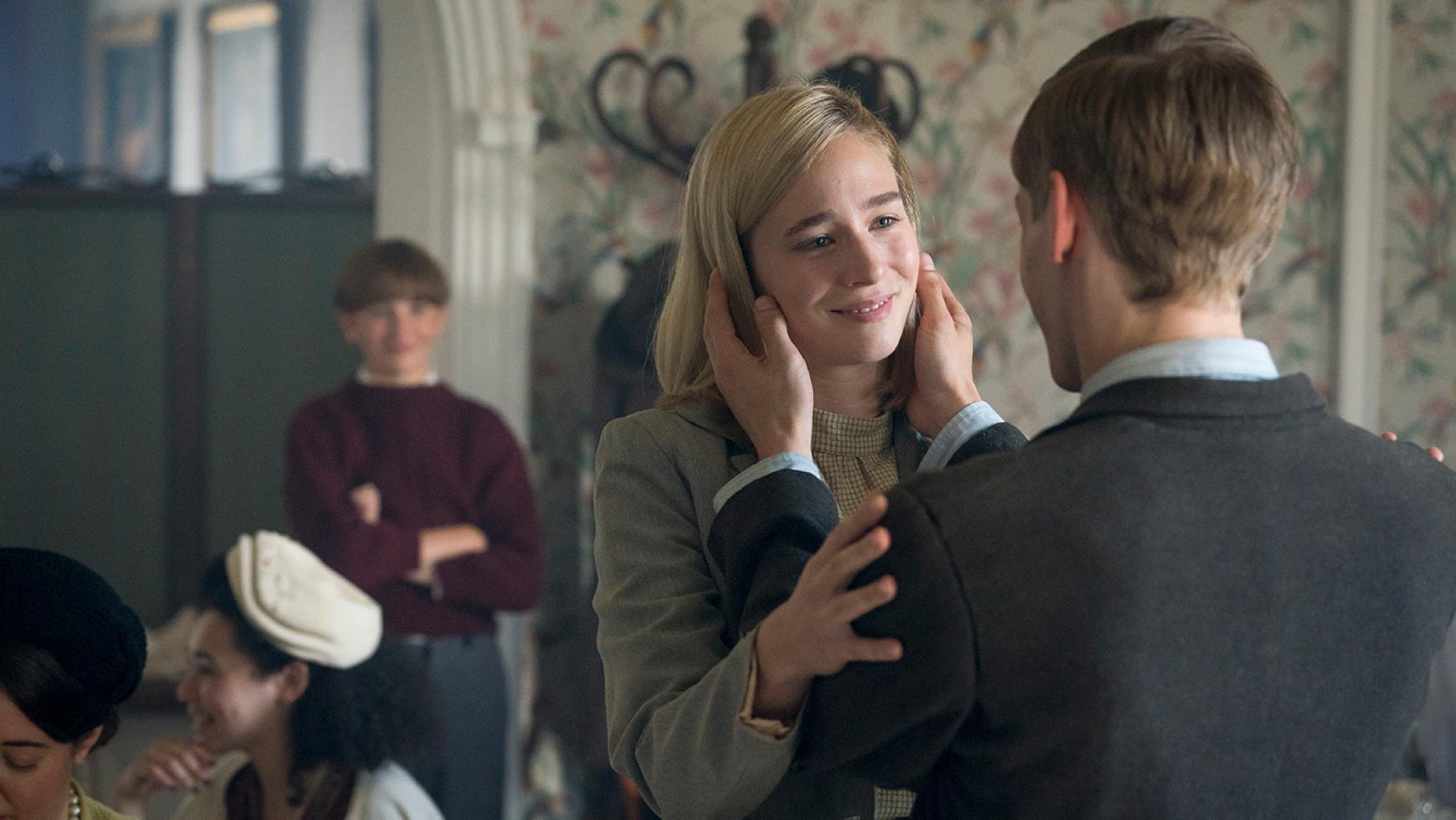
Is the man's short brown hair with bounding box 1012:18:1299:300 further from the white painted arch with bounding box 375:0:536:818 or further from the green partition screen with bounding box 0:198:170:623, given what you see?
the green partition screen with bounding box 0:198:170:623

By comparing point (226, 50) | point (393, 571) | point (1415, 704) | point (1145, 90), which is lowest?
point (393, 571)

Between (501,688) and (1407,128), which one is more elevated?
(1407,128)

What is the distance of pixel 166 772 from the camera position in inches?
82.3

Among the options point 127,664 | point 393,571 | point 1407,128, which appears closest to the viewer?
point 127,664

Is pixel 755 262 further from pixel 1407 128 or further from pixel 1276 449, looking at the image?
pixel 1407 128

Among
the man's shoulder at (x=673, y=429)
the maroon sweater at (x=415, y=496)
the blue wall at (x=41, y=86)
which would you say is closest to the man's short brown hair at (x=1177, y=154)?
the man's shoulder at (x=673, y=429)

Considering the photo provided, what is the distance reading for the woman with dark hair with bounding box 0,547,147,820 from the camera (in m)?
1.32

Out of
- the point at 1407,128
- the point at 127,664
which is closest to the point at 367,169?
the point at 1407,128

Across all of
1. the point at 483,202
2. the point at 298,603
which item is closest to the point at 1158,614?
the point at 298,603

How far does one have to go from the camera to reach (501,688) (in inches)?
111

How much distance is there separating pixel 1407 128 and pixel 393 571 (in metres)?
2.45

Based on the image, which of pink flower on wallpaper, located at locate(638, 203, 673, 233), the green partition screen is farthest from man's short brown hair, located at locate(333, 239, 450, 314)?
the green partition screen

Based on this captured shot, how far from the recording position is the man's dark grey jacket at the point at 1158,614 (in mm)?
811

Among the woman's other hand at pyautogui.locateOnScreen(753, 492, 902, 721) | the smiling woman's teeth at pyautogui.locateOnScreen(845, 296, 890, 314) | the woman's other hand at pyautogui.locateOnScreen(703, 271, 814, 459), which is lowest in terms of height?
the woman's other hand at pyautogui.locateOnScreen(753, 492, 902, 721)
